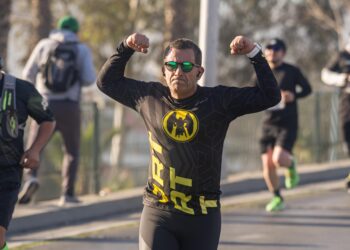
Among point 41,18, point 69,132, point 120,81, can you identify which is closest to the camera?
point 120,81

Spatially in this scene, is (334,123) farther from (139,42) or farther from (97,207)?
(139,42)

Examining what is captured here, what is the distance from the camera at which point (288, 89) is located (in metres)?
11.2

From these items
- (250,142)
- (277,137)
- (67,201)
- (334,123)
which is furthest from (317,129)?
(67,201)

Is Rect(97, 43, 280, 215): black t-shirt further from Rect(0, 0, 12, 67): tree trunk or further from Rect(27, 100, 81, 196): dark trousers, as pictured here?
Rect(0, 0, 12, 67): tree trunk

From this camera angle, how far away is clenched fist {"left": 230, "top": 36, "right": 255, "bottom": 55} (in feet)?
18.6

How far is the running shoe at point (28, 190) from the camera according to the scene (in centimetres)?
1027

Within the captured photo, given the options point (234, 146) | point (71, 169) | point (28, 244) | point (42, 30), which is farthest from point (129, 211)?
point (42, 30)

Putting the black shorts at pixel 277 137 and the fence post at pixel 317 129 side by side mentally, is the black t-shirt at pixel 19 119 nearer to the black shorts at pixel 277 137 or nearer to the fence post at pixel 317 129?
the black shorts at pixel 277 137

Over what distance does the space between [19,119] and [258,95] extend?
177cm

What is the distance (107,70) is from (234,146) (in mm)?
12354

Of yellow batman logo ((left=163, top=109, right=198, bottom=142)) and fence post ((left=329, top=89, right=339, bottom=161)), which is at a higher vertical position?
yellow batman logo ((left=163, top=109, right=198, bottom=142))

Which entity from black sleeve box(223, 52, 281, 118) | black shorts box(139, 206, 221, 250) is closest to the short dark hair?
black sleeve box(223, 52, 281, 118)

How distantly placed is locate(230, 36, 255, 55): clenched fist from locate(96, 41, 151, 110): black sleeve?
23.4 inches

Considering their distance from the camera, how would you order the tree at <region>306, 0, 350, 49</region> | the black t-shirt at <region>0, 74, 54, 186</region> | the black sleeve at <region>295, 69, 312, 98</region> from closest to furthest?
1. the black t-shirt at <region>0, 74, 54, 186</region>
2. the black sleeve at <region>295, 69, 312, 98</region>
3. the tree at <region>306, 0, 350, 49</region>
